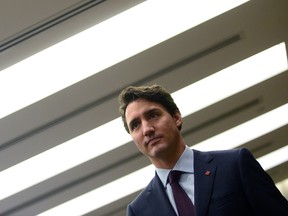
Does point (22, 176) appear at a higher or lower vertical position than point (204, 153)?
higher

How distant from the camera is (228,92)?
6105 mm

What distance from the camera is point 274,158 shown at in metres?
9.30

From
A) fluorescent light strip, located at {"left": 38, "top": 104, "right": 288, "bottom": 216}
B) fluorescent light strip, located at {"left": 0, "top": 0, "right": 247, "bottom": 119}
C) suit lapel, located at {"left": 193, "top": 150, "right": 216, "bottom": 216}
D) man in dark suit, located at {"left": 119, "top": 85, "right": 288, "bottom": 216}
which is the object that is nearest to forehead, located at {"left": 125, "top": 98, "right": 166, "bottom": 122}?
man in dark suit, located at {"left": 119, "top": 85, "right": 288, "bottom": 216}

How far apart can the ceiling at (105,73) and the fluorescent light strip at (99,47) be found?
0.31 feet

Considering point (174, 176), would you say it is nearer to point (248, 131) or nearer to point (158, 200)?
point (158, 200)

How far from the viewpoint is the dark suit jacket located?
54.7 inches

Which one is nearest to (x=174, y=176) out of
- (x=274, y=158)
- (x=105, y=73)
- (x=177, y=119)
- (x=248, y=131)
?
(x=177, y=119)

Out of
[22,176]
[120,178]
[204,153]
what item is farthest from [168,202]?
[120,178]

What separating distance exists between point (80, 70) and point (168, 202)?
3.26m

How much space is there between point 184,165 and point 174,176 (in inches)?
2.5

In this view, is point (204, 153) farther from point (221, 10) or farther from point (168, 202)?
point (221, 10)

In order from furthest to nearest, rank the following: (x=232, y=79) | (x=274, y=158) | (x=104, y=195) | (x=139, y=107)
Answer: (x=274, y=158), (x=104, y=195), (x=232, y=79), (x=139, y=107)

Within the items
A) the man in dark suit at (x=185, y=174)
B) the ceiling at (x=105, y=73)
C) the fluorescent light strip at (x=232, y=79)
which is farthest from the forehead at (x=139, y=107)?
the fluorescent light strip at (x=232, y=79)

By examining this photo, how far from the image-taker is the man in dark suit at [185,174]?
4.61ft
